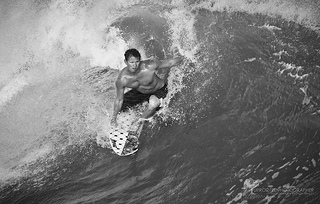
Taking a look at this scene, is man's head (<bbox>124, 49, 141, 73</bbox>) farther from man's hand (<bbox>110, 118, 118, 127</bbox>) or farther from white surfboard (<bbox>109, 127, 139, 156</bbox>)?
white surfboard (<bbox>109, 127, 139, 156</bbox>)

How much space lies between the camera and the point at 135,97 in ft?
17.2

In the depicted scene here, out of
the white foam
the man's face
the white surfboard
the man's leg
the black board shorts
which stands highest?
the white foam

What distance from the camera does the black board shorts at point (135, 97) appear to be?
205 inches

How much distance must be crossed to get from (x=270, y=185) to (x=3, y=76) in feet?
20.4

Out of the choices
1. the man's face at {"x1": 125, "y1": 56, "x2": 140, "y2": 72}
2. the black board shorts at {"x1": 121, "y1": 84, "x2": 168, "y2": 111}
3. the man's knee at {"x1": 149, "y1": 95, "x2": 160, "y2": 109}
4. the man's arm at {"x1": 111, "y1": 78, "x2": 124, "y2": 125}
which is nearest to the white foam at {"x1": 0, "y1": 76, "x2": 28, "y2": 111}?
the black board shorts at {"x1": 121, "y1": 84, "x2": 168, "y2": 111}

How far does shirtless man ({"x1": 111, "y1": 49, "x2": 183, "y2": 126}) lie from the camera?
15.1 feet

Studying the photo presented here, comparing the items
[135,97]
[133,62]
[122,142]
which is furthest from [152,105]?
[133,62]

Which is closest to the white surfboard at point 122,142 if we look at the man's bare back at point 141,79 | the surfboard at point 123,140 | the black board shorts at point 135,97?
the surfboard at point 123,140

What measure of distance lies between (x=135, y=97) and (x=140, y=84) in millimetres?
368

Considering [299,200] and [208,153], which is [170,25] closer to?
[208,153]

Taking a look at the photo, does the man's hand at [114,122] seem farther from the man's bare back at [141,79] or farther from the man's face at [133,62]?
the man's face at [133,62]

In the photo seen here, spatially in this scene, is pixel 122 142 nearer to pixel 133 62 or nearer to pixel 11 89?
pixel 133 62

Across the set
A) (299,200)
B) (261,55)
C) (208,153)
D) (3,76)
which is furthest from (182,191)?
(3,76)

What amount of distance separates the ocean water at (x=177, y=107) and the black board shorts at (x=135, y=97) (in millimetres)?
431
